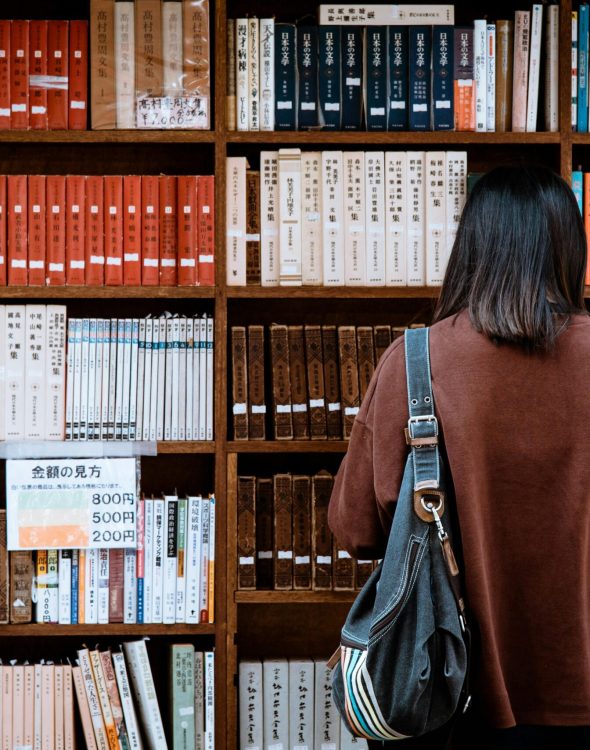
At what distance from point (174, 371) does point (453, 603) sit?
100cm

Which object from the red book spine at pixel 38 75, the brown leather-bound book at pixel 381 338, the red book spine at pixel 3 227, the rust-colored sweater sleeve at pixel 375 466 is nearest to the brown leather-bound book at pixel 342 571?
the brown leather-bound book at pixel 381 338

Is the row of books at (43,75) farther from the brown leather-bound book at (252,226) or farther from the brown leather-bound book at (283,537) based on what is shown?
the brown leather-bound book at (283,537)

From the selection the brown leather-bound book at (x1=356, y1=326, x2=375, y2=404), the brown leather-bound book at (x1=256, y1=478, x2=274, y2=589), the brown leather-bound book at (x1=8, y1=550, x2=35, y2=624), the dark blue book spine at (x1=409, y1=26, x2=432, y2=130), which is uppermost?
the dark blue book spine at (x1=409, y1=26, x2=432, y2=130)

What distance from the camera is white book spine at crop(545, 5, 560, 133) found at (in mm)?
1990

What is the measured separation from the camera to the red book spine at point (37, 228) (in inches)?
77.2

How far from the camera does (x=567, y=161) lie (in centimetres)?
197

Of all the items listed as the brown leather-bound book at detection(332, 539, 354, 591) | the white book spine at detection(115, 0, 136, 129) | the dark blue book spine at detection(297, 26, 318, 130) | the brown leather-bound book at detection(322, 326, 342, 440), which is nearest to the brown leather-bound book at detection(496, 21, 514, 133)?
the dark blue book spine at detection(297, 26, 318, 130)

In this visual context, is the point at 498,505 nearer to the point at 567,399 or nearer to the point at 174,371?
the point at 567,399

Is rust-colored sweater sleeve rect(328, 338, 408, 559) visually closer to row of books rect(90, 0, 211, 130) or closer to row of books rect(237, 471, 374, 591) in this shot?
row of books rect(237, 471, 374, 591)

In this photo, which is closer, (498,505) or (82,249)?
Result: (498,505)

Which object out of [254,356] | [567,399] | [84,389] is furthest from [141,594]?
[567,399]

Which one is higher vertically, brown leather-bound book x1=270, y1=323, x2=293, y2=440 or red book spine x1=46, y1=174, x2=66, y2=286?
red book spine x1=46, y1=174, x2=66, y2=286

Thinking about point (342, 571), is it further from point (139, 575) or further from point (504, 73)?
point (504, 73)

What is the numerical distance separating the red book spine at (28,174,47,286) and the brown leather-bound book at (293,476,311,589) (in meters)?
0.78
